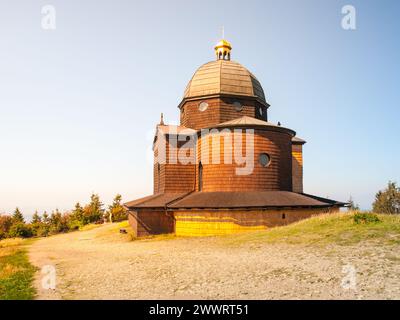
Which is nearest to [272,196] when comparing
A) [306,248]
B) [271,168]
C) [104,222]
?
[271,168]

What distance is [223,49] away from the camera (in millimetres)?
32281

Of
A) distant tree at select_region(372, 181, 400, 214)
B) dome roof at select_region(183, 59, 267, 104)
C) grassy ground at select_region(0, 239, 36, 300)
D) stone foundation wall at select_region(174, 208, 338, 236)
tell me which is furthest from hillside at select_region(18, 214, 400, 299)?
distant tree at select_region(372, 181, 400, 214)

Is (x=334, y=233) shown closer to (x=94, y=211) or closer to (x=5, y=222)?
(x=94, y=211)

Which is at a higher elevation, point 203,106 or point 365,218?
point 203,106

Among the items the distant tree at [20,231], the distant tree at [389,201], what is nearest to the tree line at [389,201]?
the distant tree at [389,201]

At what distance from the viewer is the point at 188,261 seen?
1327 centimetres

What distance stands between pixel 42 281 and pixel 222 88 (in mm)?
21572

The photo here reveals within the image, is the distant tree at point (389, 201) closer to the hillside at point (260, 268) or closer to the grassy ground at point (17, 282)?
the hillside at point (260, 268)

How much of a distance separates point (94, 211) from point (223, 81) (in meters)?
27.1

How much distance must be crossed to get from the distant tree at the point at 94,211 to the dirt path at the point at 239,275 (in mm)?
30076

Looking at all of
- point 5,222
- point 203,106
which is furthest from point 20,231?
point 203,106

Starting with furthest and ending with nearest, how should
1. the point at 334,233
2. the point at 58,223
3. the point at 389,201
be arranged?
the point at 389,201, the point at 58,223, the point at 334,233

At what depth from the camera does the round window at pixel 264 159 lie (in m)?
24.3

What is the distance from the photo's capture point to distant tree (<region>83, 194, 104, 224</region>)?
143 ft
